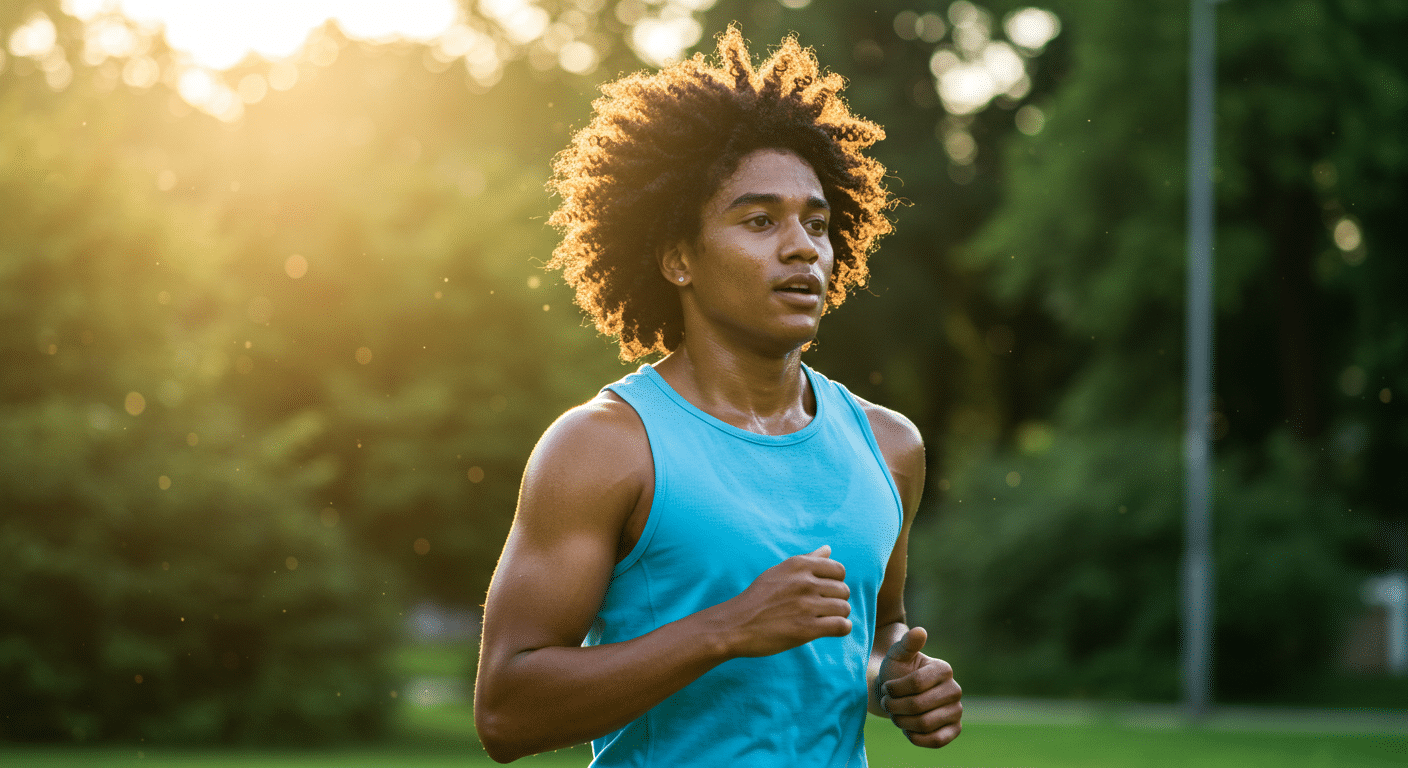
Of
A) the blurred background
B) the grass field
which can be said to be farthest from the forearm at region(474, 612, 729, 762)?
the grass field

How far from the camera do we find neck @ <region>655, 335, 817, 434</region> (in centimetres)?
287

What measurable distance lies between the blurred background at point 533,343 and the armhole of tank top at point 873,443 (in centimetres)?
371

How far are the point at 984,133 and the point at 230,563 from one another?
19.9m

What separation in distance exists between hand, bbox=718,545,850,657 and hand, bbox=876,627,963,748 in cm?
33

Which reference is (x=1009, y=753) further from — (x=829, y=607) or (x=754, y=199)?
(x=829, y=607)

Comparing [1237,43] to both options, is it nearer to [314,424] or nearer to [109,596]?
[314,424]

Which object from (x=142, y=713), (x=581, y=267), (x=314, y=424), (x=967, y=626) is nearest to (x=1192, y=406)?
(x=967, y=626)

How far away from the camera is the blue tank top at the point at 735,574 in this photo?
261 cm

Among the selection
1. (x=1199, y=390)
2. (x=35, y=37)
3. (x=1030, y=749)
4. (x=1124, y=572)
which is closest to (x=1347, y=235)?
(x=1199, y=390)

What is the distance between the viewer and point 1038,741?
16516mm

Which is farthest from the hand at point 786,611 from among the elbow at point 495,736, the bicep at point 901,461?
the bicep at point 901,461

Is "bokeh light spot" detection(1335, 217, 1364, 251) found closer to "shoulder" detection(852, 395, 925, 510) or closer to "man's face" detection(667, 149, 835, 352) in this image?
"shoulder" detection(852, 395, 925, 510)

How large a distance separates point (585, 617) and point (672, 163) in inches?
42.4

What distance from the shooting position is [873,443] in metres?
3.03
